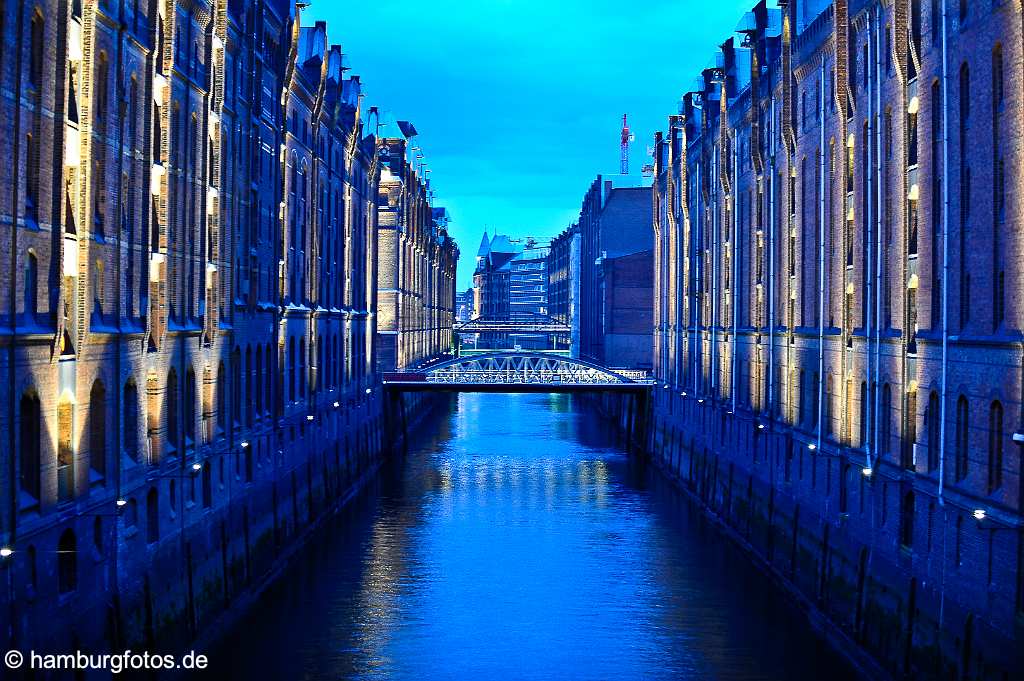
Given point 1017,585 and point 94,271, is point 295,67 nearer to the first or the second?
point 94,271

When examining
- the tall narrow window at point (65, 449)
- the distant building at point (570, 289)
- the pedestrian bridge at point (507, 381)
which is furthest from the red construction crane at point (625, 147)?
the tall narrow window at point (65, 449)

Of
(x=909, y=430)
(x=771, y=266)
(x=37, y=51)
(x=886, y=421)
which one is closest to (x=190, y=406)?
(x=37, y=51)

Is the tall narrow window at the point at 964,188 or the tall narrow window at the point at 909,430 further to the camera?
the tall narrow window at the point at 909,430

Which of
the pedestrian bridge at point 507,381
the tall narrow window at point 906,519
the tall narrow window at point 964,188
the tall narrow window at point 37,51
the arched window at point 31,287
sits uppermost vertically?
the tall narrow window at point 37,51

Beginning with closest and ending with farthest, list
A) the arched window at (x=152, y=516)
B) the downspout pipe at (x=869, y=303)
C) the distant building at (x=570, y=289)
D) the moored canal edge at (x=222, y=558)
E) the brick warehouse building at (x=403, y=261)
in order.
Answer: the moored canal edge at (x=222, y=558) → the arched window at (x=152, y=516) → the downspout pipe at (x=869, y=303) → the brick warehouse building at (x=403, y=261) → the distant building at (x=570, y=289)

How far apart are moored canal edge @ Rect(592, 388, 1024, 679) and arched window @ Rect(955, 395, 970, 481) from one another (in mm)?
1446

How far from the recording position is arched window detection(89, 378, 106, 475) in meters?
25.9

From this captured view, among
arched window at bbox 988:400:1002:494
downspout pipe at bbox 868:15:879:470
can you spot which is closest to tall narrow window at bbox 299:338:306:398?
downspout pipe at bbox 868:15:879:470

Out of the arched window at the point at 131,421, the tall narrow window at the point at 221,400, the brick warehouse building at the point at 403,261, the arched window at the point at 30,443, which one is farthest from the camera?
the brick warehouse building at the point at 403,261

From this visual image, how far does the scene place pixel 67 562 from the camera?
23.4 metres

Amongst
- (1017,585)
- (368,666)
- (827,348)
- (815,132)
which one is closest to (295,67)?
(815,132)

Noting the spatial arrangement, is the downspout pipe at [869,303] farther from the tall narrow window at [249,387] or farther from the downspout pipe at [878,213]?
the tall narrow window at [249,387]

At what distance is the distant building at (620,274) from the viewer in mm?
114875

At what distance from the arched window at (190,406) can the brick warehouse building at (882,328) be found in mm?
17172
